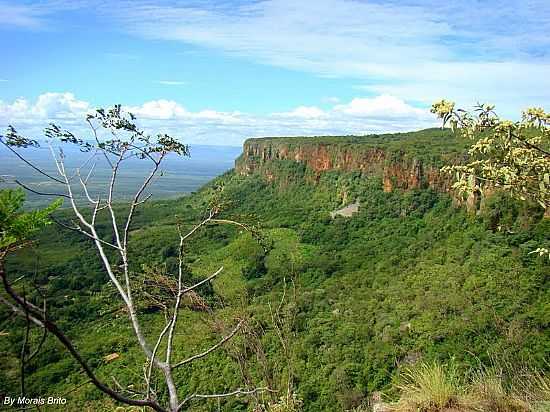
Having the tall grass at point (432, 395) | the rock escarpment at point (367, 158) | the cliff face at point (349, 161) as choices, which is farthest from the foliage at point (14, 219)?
the cliff face at point (349, 161)

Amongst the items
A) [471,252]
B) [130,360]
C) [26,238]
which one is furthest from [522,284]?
[26,238]

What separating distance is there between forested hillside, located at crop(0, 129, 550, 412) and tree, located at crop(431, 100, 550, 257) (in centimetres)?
173

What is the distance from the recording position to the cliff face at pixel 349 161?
3197cm

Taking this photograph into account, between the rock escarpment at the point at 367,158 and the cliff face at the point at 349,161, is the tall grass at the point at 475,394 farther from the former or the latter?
the cliff face at the point at 349,161

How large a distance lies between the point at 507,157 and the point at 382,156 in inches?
1330

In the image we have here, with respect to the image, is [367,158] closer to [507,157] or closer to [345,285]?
[345,285]

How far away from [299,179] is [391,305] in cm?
2356

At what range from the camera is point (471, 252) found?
Answer: 25219mm

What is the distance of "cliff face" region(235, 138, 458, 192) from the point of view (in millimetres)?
31967

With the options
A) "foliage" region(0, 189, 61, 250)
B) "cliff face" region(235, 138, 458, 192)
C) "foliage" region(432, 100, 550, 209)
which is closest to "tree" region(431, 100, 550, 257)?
"foliage" region(432, 100, 550, 209)

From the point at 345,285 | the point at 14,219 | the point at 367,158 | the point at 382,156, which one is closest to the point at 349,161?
the point at 367,158

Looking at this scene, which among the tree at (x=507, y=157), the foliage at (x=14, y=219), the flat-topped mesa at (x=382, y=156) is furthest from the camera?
the flat-topped mesa at (x=382, y=156)

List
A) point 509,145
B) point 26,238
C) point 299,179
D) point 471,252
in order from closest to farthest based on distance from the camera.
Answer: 1. point 26,238
2. point 509,145
3. point 471,252
4. point 299,179

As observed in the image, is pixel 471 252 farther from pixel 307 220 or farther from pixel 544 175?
pixel 544 175
